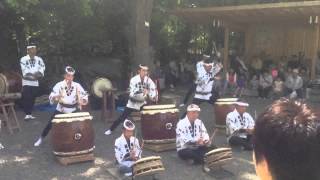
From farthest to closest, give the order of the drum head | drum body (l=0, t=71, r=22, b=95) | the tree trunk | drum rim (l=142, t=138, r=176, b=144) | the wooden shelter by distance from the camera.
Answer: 1. the wooden shelter
2. the tree trunk
3. the drum head
4. drum body (l=0, t=71, r=22, b=95)
5. drum rim (l=142, t=138, r=176, b=144)

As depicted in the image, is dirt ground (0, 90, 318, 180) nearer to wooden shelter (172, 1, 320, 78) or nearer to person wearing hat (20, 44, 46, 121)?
person wearing hat (20, 44, 46, 121)

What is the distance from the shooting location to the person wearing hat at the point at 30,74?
1035 cm

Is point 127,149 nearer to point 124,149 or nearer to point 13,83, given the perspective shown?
point 124,149

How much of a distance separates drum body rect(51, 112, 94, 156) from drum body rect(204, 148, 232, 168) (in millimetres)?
1846

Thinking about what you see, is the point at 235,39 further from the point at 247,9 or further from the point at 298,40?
the point at 247,9

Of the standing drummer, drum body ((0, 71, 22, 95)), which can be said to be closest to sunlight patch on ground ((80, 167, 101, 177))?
the standing drummer

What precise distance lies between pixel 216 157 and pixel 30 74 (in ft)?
16.1

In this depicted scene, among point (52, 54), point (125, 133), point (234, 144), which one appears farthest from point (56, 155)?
point (52, 54)

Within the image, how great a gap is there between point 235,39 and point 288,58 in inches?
161

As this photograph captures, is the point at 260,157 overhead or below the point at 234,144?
overhead

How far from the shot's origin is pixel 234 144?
8.81 m

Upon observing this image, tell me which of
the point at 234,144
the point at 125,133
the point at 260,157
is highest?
the point at 260,157

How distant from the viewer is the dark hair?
4.49 feet

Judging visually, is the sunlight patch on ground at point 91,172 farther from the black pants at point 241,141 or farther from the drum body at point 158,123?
the black pants at point 241,141
